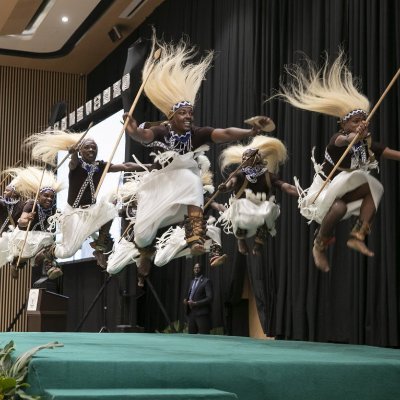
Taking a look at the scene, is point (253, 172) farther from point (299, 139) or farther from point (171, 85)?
point (299, 139)


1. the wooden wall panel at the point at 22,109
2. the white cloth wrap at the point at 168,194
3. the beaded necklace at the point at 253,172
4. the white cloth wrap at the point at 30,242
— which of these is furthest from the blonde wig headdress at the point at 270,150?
the wooden wall panel at the point at 22,109

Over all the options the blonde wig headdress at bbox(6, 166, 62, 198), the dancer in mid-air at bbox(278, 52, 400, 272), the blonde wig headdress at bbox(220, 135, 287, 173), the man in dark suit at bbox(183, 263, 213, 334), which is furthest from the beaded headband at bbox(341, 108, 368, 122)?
the blonde wig headdress at bbox(6, 166, 62, 198)

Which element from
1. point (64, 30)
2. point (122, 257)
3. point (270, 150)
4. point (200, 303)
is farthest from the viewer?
point (64, 30)

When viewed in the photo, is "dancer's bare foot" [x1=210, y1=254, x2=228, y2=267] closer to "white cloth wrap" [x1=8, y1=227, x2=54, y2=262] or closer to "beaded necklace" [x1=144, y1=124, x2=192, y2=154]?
"beaded necklace" [x1=144, y1=124, x2=192, y2=154]

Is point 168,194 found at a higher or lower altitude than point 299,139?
lower

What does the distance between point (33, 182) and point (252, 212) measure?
3668 millimetres

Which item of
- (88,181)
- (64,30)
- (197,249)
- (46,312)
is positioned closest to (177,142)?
(197,249)

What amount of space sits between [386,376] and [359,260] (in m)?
3.81

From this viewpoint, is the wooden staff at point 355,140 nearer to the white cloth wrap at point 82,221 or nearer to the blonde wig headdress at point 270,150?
the blonde wig headdress at point 270,150

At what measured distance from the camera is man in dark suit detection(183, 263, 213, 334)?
29.5 feet

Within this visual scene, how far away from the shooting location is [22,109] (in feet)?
49.2

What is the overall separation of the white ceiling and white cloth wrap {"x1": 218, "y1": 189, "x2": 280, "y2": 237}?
622cm

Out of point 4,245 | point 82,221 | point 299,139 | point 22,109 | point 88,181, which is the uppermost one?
point 22,109

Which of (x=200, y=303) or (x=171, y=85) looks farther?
(x=200, y=303)
